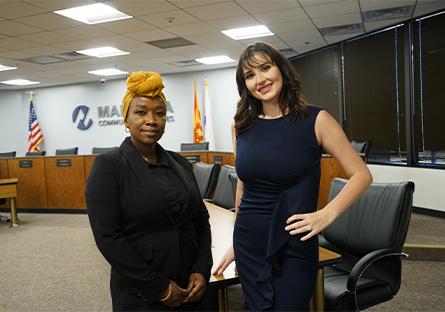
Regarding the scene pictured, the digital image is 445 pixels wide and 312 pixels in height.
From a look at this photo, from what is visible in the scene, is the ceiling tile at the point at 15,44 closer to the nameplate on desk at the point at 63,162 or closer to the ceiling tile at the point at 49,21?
the ceiling tile at the point at 49,21

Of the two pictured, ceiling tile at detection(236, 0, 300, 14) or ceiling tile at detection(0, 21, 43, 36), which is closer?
ceiling tile at detection(236, 0, 300, 14)

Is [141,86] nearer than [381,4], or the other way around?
[141,86]

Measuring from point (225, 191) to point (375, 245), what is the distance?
1.65 meters

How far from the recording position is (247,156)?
1.40 meters

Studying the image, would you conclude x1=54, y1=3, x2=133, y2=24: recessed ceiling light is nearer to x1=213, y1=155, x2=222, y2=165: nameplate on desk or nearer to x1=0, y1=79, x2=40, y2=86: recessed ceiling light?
x1=213, y1=155, x2=222, y2=165: nameplate on desk

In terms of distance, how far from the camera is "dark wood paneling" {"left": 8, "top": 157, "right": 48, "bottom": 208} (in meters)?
7.37

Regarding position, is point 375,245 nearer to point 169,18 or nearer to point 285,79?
point 285,79

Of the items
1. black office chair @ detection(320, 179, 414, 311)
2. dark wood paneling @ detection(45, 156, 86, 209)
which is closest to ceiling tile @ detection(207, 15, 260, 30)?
dark wood paneling @ detection(45, 156, 86, 209)

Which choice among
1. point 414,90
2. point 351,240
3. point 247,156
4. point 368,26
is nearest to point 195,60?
point 368,26

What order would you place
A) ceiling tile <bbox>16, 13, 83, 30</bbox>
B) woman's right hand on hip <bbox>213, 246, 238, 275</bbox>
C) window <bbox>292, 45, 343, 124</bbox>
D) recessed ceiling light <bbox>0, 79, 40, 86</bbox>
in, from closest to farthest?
1. woman's right hand on hip <bbox>213, 246, 238, 275</bbox>
2. ceiling tile <bbox>16, 13, 83, 30</bbox>
3. window <bbox>292, 45, 343, 124</bbox>
4. recessed ceiling light <bbox>0, 79, 40, 86</bbox>

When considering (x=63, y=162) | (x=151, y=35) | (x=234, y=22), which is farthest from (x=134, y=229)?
(x=63, y=162)

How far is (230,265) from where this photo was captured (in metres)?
1.77

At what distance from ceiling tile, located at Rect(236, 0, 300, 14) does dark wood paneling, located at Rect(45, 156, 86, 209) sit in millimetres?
3899

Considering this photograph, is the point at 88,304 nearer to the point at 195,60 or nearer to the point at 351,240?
the point at 351,240
